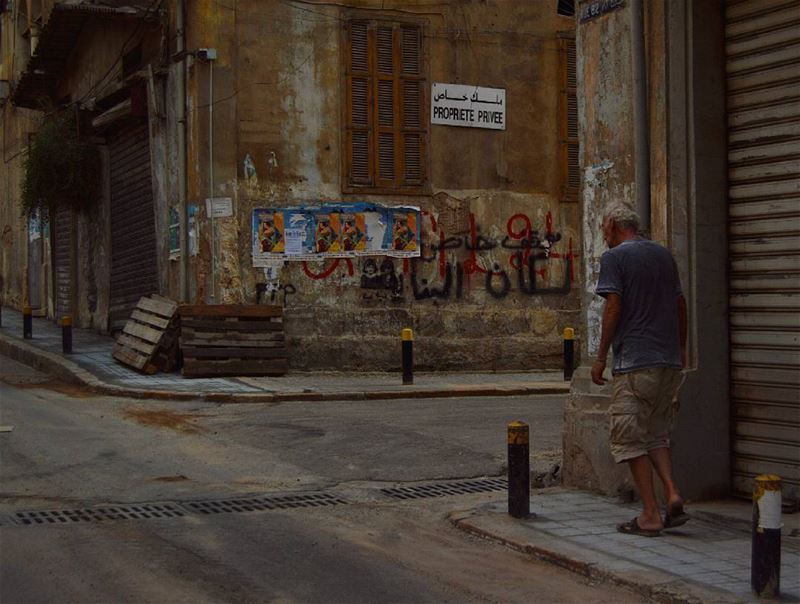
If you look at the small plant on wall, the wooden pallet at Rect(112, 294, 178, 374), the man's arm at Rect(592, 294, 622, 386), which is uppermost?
the small plant on wall

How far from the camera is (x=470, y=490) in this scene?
27.5 feet

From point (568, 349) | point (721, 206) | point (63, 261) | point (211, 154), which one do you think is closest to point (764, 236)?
point (721, 206)

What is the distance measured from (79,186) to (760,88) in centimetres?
1648

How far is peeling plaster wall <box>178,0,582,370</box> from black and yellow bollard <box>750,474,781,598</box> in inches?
489

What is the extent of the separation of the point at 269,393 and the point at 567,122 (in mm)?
7848

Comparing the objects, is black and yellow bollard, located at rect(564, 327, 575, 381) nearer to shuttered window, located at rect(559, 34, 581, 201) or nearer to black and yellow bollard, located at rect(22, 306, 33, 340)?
shuttered window, located at rect(559, 34, 581, 201)

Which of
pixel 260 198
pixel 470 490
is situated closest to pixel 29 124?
pixel 260 198

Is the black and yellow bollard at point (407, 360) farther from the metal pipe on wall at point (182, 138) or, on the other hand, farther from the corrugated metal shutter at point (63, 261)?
the corrugated metal shutter at point (63, 261)

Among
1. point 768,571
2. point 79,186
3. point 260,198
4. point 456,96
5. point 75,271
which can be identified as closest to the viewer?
point 768,571

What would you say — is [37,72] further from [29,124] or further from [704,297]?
[704,297]

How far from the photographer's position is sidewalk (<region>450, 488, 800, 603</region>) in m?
5.43

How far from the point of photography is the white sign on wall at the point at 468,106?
715 inches

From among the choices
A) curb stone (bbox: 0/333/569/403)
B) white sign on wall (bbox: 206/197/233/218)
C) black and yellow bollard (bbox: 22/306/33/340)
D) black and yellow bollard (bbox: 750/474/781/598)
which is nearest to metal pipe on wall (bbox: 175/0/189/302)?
white sign on wall (bbox: 206/197/233/218)

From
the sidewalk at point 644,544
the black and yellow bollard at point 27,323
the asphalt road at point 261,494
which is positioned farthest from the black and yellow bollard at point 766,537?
the black and yellow bollard at point 27,323
